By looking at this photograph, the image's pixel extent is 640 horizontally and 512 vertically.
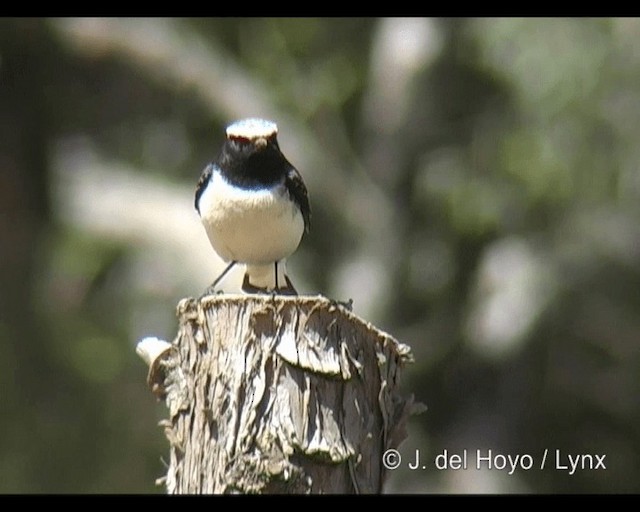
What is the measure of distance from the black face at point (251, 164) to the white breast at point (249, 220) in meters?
0.04

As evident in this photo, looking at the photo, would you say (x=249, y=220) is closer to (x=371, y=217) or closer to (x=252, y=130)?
(x=252, y=130)

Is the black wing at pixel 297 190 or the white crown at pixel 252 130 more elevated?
the white crown at pixel 252 130

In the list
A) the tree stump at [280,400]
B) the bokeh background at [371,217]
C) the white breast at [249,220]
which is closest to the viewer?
the tree stump at [280,400]

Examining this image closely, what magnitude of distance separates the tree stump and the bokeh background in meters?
8.38

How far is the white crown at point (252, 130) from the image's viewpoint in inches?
290

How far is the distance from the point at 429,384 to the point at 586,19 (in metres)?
4.45

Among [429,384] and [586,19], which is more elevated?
[586,19]

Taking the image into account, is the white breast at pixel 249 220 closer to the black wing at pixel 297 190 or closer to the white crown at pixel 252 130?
the black wing at pixel 297 190

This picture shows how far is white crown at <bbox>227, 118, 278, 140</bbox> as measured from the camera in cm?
737

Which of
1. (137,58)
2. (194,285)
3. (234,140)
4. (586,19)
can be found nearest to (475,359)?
(194,285)

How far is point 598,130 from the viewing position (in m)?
14.9

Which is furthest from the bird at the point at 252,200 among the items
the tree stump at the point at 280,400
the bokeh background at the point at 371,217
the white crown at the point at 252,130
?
the bokeh background at the point at 371,217

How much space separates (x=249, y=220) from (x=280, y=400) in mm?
1692
